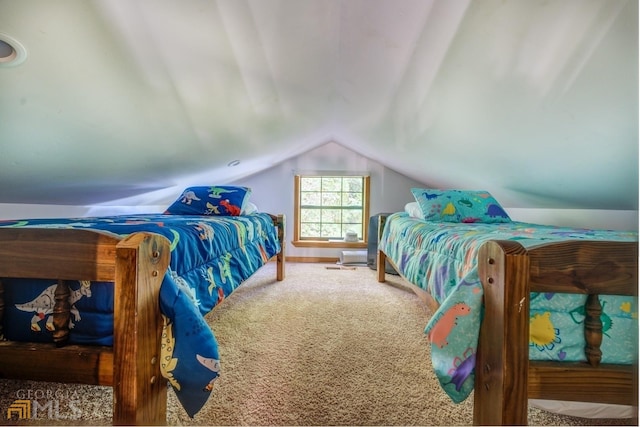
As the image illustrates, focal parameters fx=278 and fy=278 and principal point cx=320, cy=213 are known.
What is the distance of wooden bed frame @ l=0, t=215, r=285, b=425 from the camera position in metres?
0.61

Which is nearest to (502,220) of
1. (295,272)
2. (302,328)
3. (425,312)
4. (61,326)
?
(425,312)

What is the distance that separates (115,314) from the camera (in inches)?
24.0

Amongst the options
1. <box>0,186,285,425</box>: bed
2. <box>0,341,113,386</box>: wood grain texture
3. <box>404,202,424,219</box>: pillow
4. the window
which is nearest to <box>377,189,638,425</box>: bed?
<box>0,186,285,425</box>: bed

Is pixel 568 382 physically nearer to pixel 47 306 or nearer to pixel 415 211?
pixel 47 306

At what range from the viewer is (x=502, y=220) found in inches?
87.4

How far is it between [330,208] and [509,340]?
3.46 meters

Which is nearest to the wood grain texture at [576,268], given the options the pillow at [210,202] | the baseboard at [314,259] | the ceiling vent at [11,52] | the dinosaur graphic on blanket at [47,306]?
the dinosaur graphic on blanket at [47,306]

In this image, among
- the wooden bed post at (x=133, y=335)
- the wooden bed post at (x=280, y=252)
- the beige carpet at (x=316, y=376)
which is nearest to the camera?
the wooden bed post at (x=133, y=335)

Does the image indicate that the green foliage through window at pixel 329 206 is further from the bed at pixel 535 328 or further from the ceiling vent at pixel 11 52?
the bed at pixel 535 328

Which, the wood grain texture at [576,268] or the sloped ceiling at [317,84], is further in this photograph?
the sloped ceiling at [317,84]

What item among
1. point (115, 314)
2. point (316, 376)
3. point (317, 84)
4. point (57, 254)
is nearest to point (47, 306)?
point (57, 254)

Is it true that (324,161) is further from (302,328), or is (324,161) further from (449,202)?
(302,328)

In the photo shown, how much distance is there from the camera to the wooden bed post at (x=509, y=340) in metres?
0.61

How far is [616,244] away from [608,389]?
1.15 feet
